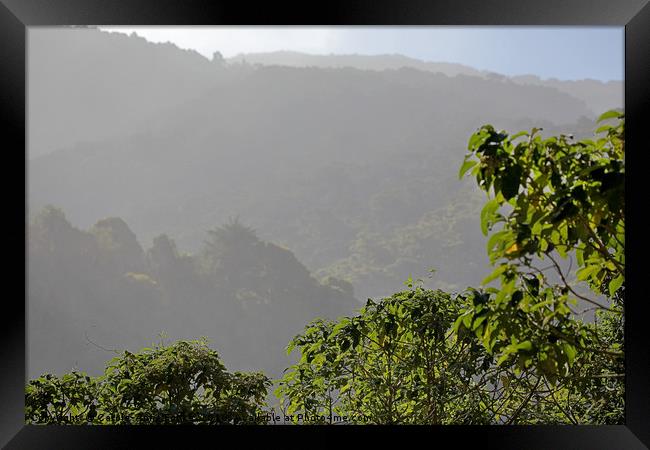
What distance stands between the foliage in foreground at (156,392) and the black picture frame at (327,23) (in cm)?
27

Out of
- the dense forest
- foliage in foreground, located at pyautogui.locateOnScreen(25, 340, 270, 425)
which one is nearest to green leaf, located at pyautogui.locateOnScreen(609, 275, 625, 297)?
foliage in foreground, located at pyautogui.locateOnScreen(25, 340, 270, 425)

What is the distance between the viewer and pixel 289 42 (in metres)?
32.8

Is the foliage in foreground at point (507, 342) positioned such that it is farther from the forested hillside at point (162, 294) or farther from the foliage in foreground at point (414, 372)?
the forested hillside at point (162, 294)

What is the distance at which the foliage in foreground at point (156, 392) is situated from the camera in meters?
2.56

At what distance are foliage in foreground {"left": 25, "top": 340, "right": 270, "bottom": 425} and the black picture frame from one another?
27 cm

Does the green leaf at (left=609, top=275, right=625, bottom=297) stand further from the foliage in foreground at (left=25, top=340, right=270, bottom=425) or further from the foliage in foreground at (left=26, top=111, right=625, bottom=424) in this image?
the foliage in foreground at (left=25, top=340, right=270, bottom=425)

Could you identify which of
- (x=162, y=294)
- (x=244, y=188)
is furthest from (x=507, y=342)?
(x=244, y=188)

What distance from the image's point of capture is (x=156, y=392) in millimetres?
2582

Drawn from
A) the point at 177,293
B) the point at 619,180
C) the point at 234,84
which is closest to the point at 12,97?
the point at 619,180

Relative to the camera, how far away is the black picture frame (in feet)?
6.85

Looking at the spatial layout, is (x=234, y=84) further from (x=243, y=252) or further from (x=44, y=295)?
(x=44, y=295)

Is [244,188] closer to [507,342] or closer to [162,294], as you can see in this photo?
[162,294]

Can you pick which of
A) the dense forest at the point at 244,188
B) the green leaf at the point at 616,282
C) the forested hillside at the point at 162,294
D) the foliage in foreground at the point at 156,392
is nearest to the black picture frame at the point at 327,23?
the green leaf at the point at 616,282

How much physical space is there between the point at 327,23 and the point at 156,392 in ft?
5.44
